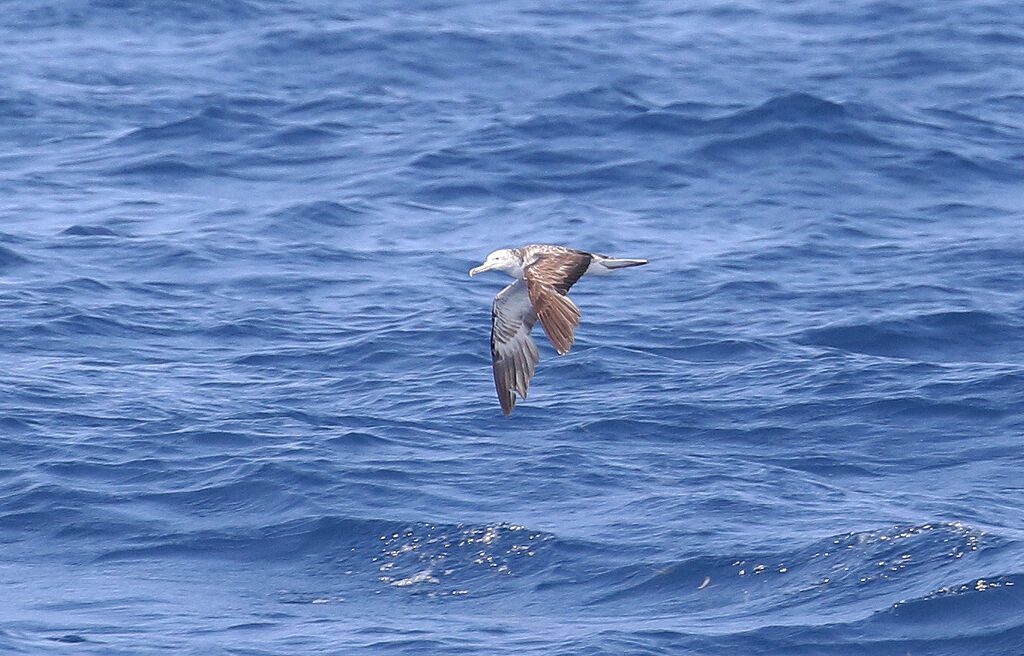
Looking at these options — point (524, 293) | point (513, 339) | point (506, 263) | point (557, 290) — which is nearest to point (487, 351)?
point (513, 339)

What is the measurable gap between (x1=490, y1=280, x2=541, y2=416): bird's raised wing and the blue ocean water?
3.50 ft

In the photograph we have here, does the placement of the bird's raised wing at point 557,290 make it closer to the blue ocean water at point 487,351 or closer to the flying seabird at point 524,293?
the flying seabird at point 524,293

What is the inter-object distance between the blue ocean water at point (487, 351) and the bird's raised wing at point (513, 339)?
1068 millimetres

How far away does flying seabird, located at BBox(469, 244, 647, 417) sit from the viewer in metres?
10.3

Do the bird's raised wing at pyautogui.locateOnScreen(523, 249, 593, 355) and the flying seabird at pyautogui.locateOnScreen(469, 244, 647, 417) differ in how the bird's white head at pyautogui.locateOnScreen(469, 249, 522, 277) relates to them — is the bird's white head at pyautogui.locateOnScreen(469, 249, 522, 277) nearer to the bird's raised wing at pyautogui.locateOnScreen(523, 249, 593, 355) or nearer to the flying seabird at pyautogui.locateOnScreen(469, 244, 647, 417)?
the flying seabird at pyautogui.locateOnScreen(469, 244, 647, 417)

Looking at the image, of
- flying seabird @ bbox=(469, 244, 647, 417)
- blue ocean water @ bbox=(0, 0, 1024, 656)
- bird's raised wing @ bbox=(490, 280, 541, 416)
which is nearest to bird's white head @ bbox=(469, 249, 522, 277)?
flying seabird @ bbox=(469, 244, 647, 417)

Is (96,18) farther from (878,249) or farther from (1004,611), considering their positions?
(1004,611)

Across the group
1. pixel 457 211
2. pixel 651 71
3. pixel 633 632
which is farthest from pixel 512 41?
pixel 633 632

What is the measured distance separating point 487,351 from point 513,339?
296 cm

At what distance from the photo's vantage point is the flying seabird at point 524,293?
1031 cm

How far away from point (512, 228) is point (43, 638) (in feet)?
26.6

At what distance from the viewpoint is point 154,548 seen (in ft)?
37.2

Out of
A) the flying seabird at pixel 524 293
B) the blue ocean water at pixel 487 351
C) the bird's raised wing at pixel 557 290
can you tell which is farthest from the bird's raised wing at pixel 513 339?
the blue ocean water at pixel 487 351

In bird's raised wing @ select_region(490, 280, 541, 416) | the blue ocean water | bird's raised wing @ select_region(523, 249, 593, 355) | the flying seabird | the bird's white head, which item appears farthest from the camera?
bird's raised wing @ select_region(490, 280, 541, 416)
